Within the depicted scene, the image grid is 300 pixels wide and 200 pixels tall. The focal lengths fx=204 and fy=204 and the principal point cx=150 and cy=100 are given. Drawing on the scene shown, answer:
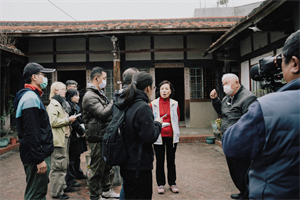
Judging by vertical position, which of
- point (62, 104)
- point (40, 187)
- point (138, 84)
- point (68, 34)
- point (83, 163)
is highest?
point (68, 34)

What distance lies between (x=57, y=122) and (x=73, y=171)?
1.23 meters

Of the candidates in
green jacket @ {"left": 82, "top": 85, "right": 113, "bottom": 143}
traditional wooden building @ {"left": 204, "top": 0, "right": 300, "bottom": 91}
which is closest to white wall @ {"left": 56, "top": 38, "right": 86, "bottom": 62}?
traditional wooden building @ {"left": 204, "top": 0, "right": 300, "bottom": 91}

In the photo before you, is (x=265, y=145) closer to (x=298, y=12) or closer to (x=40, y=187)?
(x=40, y=187)

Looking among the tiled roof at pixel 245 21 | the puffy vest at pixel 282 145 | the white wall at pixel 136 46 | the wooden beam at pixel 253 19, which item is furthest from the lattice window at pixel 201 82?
the puffy vest at pixel 282 145

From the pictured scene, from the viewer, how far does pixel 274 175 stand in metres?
1.07

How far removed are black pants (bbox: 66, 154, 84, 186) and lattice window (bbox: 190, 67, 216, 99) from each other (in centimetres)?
625

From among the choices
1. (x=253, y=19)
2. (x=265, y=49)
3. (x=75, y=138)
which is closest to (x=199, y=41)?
(x=265, y=49)

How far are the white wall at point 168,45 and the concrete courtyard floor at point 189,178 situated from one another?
438 cm

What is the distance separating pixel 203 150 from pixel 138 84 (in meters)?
5.14

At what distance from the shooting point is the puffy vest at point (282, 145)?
3.43ft

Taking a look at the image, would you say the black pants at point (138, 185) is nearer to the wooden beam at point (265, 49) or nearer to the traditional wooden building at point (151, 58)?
the wooden beam at point (265, 49)

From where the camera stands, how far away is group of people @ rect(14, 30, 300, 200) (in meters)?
1.06

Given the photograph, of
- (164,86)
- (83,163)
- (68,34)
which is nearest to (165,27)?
(68,34)

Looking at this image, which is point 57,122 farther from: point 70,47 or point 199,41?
point 199,41
